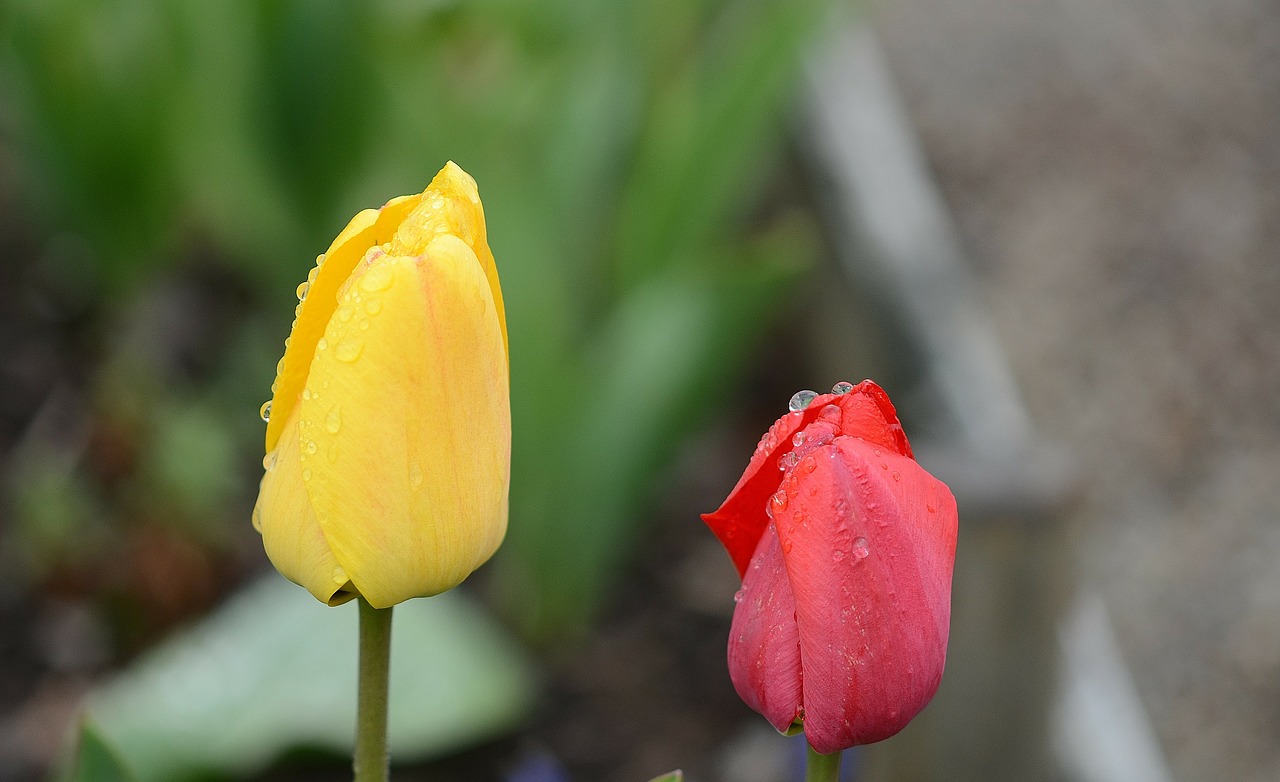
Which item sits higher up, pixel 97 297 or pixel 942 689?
pixel 97 297

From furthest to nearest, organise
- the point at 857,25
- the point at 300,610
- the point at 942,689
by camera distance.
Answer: the point at 857,25 < the point at 300,610 < the point at 942,689

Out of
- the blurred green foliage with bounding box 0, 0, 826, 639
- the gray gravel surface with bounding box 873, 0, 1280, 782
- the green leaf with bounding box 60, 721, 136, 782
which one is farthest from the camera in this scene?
the gray gravel surface with bounding box 873, 0, 1280, 782

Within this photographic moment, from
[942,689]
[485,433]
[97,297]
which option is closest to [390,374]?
[485,433]

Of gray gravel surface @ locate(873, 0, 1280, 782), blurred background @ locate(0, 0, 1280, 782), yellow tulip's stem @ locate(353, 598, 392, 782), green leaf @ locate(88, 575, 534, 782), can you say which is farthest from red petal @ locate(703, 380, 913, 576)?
gray gravel surface @ locate(873, 0, 1280, 782)

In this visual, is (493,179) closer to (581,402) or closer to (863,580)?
(581,402)

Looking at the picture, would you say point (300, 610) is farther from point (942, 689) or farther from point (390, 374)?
point (390, 374)

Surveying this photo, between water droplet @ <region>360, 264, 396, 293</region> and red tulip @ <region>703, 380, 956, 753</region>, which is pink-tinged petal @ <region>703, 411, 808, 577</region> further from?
water droplet @ <region>360, 264, 396, 293</region>

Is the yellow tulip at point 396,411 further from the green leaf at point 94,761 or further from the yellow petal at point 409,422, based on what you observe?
the green leaf at point 94,761

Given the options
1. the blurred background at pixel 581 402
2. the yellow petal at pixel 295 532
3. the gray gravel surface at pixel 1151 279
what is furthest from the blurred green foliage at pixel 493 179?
the yellow petal at pixel 295 532
